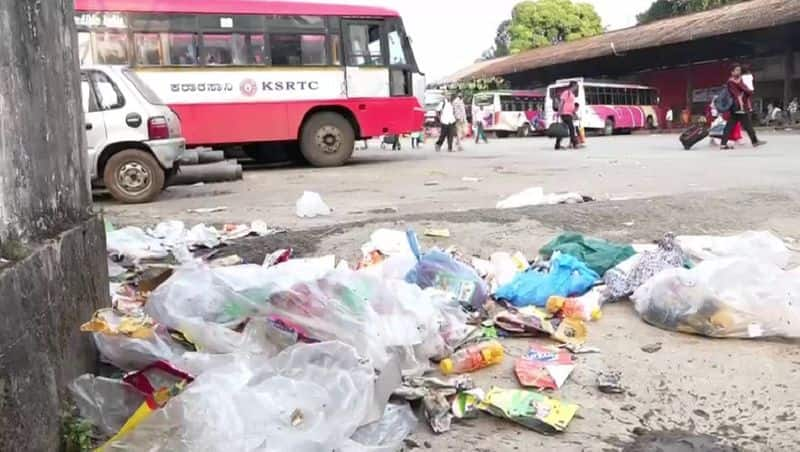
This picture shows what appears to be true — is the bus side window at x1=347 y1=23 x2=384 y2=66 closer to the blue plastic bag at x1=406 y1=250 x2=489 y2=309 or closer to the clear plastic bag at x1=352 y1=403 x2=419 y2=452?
the blue plastic bag at x1=406 y1=250 x2=489 y2=309

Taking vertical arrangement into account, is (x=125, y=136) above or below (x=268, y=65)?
below

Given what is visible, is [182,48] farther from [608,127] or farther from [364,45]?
[608,127]

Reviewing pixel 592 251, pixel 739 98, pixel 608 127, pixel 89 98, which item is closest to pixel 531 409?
pixel 592 251

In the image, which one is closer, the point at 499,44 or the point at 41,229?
the point at 41,229

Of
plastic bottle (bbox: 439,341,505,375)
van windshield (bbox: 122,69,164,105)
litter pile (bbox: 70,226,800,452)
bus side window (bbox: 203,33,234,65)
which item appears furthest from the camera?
bus side window (bbox: 203,33,234,65)

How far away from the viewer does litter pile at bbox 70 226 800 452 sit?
6.77 ft

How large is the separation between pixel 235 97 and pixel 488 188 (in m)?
5.42

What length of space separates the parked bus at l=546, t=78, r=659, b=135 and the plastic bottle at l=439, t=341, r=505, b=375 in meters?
25.4

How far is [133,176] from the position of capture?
7820 mm

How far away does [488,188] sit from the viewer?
852cm

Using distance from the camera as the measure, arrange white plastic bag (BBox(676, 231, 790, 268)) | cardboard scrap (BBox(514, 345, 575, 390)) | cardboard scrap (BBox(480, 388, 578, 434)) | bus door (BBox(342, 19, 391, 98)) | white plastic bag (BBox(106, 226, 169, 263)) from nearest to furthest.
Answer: cardboard scrap (BBox(480, 388, 578, 434)), cardboard scrap (BBox(514, 345, 575, 390)), white plastic bag (BBox(676, 231, 790, 268)), white plastic bag (BBox(106, 226, 169, 263)), bus door (BBox(342, 19, 391, 98))

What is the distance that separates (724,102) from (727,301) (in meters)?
10.8

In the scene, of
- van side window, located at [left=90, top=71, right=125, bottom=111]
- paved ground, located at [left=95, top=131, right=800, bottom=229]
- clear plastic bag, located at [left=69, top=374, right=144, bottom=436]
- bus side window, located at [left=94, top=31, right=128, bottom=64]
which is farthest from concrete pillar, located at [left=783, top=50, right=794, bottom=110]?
clear plastic bag, located at [left=69, top=374, right=144, bottom=436]

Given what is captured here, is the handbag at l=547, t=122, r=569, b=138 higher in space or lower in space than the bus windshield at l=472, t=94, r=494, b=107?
lower
